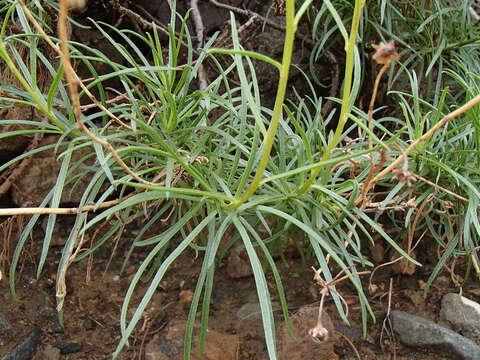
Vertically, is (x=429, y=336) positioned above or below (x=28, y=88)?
below

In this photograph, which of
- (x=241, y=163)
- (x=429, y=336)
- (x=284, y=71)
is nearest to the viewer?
(x=284, y=71)

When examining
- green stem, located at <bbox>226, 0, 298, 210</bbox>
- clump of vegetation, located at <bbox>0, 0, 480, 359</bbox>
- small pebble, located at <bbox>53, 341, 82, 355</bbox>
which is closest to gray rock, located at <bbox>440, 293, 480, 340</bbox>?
clump of vegetation, located at <bbox>0, 0, 480, 359</bbox>

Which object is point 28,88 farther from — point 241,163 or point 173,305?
point 173,305

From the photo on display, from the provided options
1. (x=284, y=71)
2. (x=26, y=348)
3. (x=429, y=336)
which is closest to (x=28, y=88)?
(x=284, y=71)

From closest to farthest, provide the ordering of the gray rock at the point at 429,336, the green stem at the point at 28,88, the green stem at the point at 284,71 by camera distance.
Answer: the green stem at the point at 284,71
the green stem at the point at 28,88
the gray rock at the point at 429,336

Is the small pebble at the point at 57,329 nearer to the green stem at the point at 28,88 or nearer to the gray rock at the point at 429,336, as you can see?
the green stem at the point at 28,88

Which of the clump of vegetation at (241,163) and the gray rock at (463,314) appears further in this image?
the gray rock at (463,314)

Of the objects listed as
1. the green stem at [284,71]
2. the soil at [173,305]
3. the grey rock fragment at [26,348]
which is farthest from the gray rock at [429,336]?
the grey rock fragment at [26,348]
